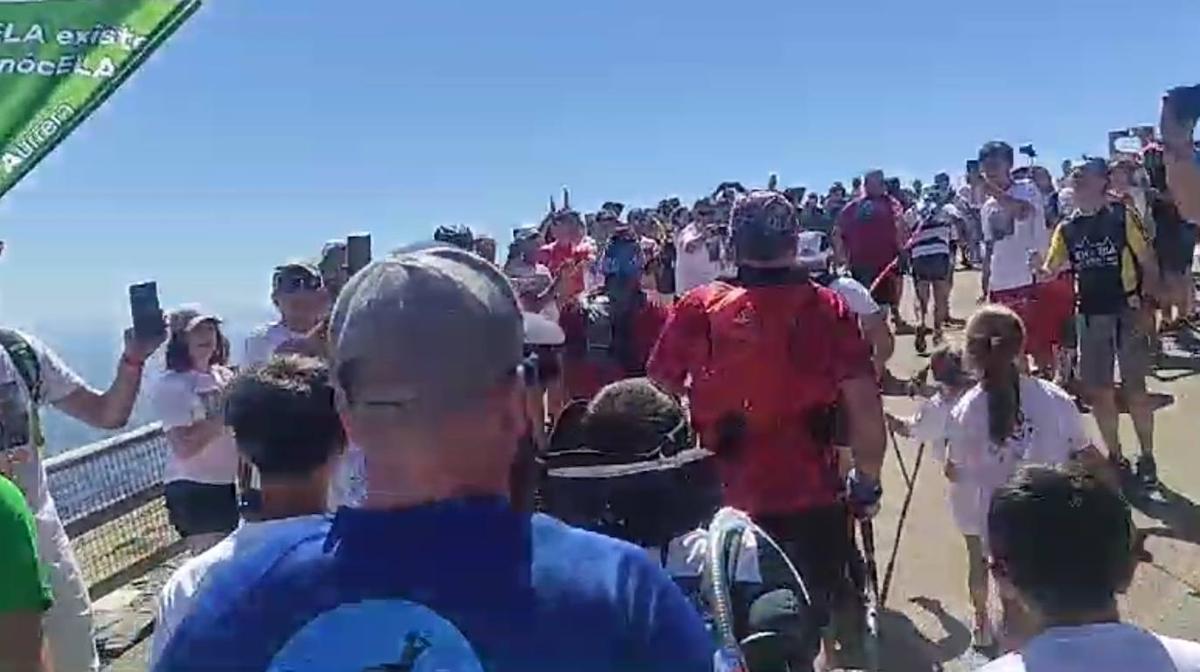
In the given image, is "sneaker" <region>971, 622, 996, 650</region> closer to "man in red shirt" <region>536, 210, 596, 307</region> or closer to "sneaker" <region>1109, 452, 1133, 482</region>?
"sneaker" <region>1109, 452, 1133, 482</region>

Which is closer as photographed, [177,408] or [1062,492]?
[1062,492]

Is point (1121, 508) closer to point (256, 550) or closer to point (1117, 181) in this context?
point (256, 550)

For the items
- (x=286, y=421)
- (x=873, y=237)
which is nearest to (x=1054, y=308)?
(x=873, y=237)

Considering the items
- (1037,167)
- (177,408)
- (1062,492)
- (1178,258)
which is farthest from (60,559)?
(1037,167)

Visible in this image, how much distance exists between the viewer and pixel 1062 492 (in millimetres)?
3070

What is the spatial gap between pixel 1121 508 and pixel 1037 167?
1082 centimetres

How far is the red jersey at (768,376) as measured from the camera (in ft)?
15.3

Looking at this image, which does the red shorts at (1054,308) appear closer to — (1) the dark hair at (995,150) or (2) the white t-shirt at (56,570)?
(1) the dark hair at (995,150)

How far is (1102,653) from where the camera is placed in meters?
2.83

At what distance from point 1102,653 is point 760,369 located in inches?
78.1

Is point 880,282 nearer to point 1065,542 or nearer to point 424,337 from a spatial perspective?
point 1065,542

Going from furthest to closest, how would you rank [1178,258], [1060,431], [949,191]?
[949,191] → [1178,258] → [1060,431]

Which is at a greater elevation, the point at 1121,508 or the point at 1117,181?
the point at 1117,181

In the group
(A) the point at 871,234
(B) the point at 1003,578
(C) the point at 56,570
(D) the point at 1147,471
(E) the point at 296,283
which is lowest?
(D) the point at 1147,471
